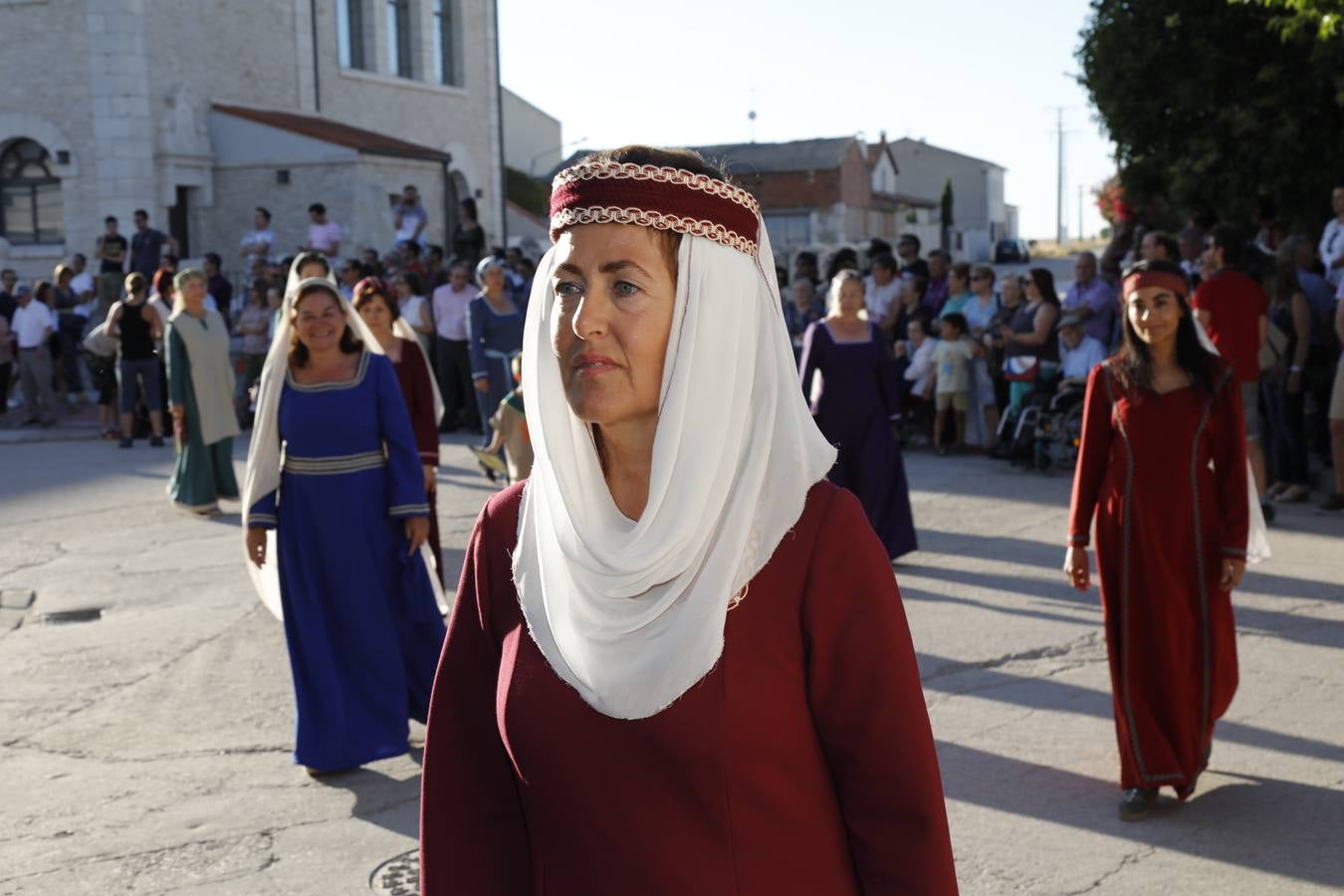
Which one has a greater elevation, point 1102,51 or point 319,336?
point 1102,51

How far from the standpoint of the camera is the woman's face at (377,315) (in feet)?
26.8

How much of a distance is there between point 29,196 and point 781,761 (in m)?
31.2

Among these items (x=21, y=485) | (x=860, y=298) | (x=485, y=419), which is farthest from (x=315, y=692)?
(x=21, y=485)

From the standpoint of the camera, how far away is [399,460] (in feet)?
20.7

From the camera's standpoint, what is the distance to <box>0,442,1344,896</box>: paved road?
196 inches

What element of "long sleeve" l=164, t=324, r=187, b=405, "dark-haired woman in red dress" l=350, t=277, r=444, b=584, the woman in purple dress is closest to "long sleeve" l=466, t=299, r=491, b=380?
"long sleeve" l=164, t=324, r=187, b=405

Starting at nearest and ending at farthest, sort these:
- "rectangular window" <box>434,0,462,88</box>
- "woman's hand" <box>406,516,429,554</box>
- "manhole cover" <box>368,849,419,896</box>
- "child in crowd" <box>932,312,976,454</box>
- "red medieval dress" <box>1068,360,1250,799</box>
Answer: "manhole cover" <box>368,849,419,896</box> < "red medieval dress" <box>1068,360,1250,799</box> < "woman's hand" <box>406,516,429,554</box> < "child in crowd" <box>932,312,976,454</box> < "rectangular window" <box>434,0,462,88</box>

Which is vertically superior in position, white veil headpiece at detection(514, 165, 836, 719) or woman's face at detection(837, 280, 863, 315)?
woman's face at detection(837, 280, 863, 315)

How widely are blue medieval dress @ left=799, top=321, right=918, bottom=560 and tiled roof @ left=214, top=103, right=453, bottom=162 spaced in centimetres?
2137

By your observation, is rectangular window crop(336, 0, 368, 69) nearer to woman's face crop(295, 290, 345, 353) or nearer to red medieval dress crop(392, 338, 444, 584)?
red medieval dress crop(392, 338, 444, 584)

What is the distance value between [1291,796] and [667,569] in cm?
426

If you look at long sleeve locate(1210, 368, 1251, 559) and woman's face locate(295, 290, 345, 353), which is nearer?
long sleeve locate(1210, 368, 1251, 559)

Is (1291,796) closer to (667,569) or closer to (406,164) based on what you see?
(667,569)

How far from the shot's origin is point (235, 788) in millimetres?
5863
